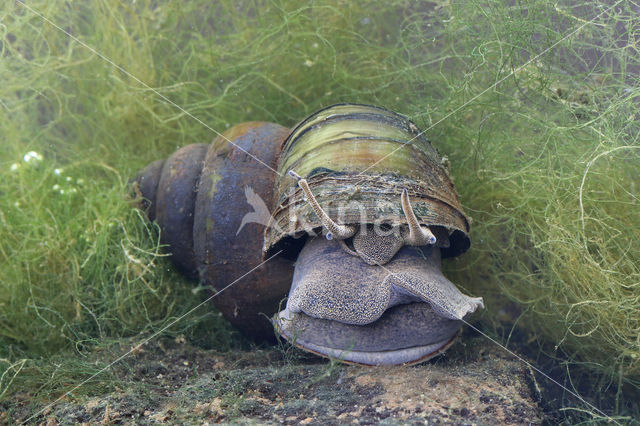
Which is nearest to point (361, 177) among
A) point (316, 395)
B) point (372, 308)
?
point (372, 308)

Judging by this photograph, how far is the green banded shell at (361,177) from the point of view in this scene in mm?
2113

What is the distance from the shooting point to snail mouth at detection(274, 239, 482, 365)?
2.05m

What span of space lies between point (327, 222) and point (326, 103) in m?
1.50

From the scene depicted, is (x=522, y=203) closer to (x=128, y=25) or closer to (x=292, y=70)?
(x=292, y=70)

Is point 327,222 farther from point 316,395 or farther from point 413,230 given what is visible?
point 316,395

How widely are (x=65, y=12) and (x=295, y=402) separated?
3158mm

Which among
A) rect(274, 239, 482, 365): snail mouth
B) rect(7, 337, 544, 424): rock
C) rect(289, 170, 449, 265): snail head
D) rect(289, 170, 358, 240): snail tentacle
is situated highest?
rect(289, 170, 358, 240): snail tentacle

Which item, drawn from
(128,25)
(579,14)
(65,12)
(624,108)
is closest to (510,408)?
(624,108)

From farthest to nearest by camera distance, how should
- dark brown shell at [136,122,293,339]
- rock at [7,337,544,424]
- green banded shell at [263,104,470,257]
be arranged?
dark brown shell at [136,122,293,339] < green banded shell at [263,104,470,257] < rock at [7,337,544,424]

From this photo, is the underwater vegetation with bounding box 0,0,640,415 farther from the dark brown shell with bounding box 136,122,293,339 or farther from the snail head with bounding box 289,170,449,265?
the snail head with bounding box 289,170,449,265

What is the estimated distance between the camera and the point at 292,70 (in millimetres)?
3418

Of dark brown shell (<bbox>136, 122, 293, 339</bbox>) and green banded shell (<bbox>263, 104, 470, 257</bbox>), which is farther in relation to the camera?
dark brown shell (<bbox>136, 122, 293, 339</bbox>)

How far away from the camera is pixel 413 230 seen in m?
2.02

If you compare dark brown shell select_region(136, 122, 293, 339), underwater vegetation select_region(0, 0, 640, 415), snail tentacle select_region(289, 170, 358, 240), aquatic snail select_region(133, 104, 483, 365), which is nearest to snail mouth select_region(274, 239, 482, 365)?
aquatic snail select_region(133, 104, 483, 365)
